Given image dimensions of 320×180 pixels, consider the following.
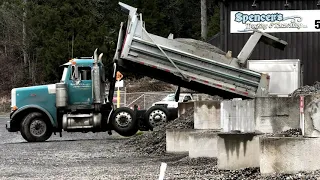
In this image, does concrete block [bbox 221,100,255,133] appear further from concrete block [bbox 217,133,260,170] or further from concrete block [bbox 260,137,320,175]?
concrete block [bbox 260,137,320,175]

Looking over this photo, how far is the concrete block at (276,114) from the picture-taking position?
11.1 m

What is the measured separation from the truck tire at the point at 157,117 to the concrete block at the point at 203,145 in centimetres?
715

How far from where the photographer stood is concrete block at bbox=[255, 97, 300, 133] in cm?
1109

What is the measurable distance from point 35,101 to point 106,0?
1423 inches

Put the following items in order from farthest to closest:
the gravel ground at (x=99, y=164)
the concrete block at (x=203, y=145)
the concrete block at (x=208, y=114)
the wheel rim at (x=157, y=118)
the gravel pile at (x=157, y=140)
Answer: the wheel rim at (x=157, y=118) → the gravel pile at (x=157, y=140) → the concrete block at (x=208, y=114) → the concrete block at (x=203, y=145) → the gravel ground at (x=99, y=164)

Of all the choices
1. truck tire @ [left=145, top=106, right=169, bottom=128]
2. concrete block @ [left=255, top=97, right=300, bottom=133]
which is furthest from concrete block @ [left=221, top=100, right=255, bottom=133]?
truck tire @ [left=145, top=106, right=169, bottom=128]

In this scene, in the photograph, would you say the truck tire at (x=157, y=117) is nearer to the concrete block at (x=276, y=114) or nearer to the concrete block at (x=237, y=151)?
the concrete block at (x=237, y=151)

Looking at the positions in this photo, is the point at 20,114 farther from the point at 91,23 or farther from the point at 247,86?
the point at 91,23

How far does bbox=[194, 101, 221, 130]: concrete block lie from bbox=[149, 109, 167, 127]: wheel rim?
607 cm

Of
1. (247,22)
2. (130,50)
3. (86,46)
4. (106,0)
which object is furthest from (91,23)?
(130,50)

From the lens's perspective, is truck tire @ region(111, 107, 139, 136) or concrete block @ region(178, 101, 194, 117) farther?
truck tire @ region(111, 107, 139, 136)

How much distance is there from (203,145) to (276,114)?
3113mm

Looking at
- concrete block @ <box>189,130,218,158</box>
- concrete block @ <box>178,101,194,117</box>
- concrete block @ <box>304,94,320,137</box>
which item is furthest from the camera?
concrete block @ <box>178,101,194,117</box>

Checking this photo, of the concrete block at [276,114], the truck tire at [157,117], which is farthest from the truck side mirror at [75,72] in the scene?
the concrete block at [276,114]
